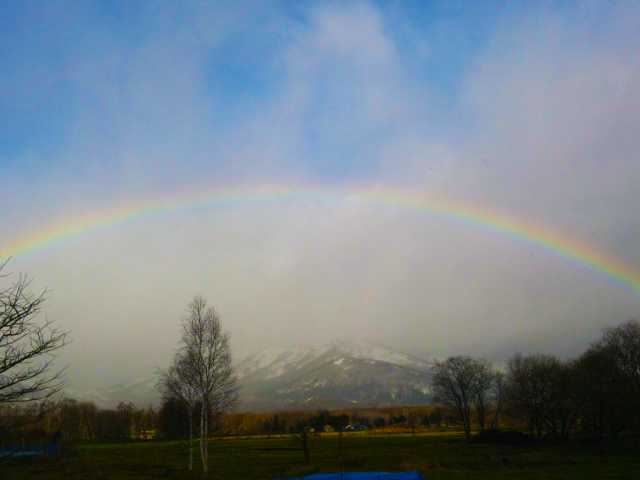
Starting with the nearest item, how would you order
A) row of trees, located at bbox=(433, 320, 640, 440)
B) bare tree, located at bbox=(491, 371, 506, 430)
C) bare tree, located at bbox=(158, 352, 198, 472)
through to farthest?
bare tree, located at bbox=(158, 352, 198, 472) → row of trees, located at bbox=(433, 320, 640, 440) → bare tree, located at bbox=(491, 371, 506, 430)

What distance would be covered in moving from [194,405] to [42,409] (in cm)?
3356

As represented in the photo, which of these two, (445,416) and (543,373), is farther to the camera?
(445,416)

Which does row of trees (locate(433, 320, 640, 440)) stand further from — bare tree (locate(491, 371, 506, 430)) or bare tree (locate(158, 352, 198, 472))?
bare tree (locate(158, 352, 198, 472))

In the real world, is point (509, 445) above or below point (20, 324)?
below

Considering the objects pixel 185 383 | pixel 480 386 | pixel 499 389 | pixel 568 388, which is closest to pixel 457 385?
pixel 480 386

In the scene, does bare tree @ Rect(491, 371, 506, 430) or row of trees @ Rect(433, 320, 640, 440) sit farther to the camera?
bare tree @ Rect(491, 371, 506, 430)

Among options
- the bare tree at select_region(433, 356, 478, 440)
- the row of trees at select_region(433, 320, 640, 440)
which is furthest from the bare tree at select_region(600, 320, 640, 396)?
the bare tree at select_region(433, 356, 478, 440)

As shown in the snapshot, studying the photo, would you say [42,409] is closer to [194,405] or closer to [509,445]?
[194,405]

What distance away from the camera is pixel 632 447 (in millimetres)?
60000

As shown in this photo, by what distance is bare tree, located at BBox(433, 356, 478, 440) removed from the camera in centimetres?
10369

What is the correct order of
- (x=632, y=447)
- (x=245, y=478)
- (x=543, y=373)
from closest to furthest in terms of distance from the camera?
1. (x=245, y=478)
2. (x=632, y=447)
3. (x=543, y=373)

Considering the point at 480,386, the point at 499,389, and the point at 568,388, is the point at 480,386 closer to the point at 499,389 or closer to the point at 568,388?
the point at 499,389

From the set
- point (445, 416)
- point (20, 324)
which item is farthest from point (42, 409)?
point (445, 416)

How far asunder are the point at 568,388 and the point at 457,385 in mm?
27861
